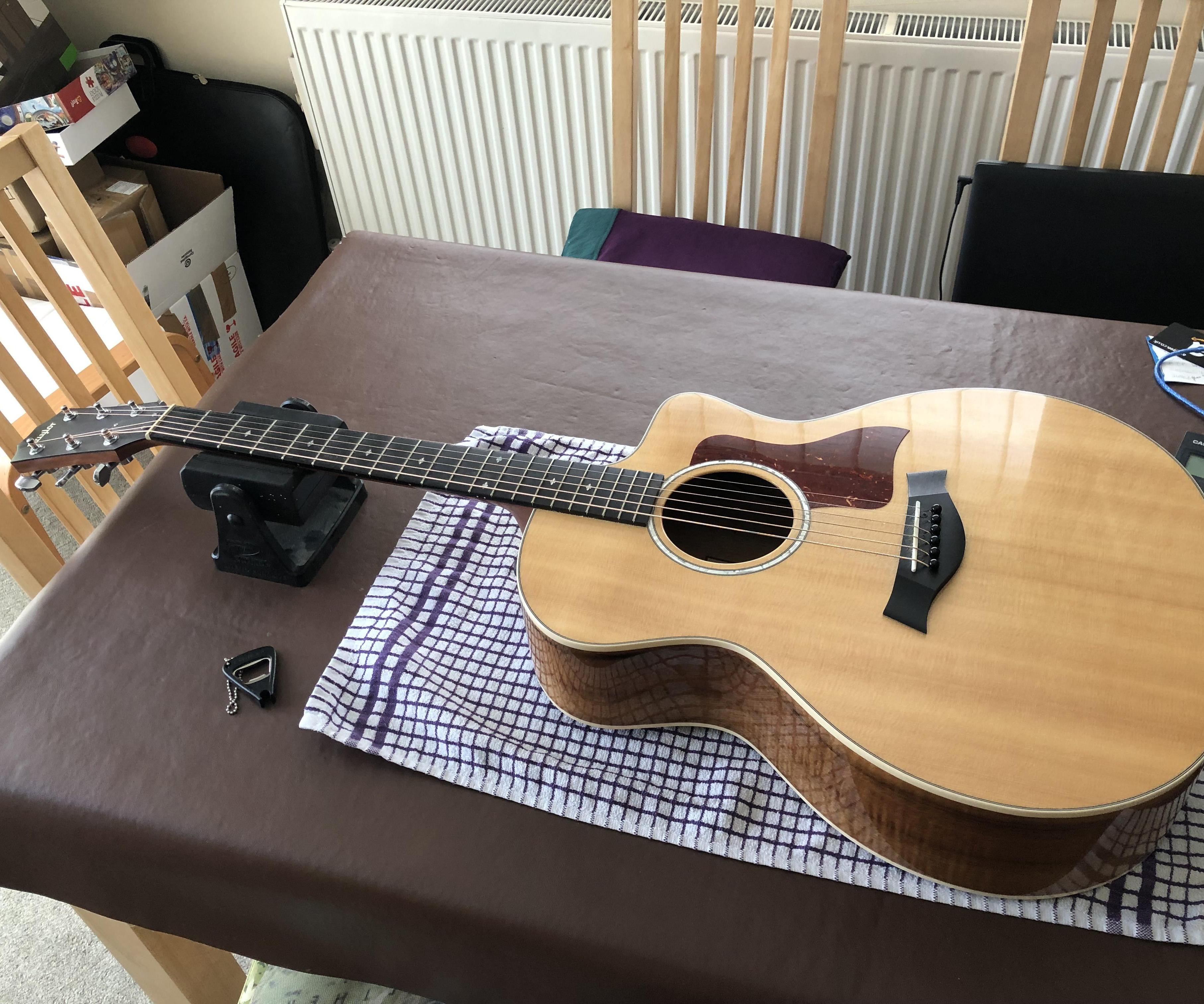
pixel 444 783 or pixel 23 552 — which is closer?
pixel 444 783

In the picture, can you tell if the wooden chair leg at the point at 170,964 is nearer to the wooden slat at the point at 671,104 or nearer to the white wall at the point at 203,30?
the wooden slat at the point at 671,104

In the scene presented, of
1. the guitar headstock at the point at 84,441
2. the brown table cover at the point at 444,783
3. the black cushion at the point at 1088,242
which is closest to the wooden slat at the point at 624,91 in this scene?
the brown table cover at the point at 444,783

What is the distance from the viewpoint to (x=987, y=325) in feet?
3.79

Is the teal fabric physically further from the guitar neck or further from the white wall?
the white wall

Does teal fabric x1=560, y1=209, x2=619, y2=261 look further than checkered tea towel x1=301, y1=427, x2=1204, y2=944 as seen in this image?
Yes

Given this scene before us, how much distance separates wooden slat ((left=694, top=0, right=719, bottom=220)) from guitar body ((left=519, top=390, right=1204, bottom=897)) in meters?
0.77

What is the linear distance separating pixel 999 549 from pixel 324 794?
2.04 feet

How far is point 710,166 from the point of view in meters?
1.59

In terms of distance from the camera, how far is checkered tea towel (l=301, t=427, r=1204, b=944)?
0.71 metres

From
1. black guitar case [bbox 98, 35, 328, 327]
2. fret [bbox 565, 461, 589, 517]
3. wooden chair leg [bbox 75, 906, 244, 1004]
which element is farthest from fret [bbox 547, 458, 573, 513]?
black guitar case [bbox 98, 35, 328, 327]

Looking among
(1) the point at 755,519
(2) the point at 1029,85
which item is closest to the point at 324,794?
(1) the point at 755,519

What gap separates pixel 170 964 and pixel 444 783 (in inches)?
21.4

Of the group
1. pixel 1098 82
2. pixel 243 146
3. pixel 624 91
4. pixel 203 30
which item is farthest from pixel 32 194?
pixel 1098 82

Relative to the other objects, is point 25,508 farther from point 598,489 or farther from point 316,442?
point 598,489
